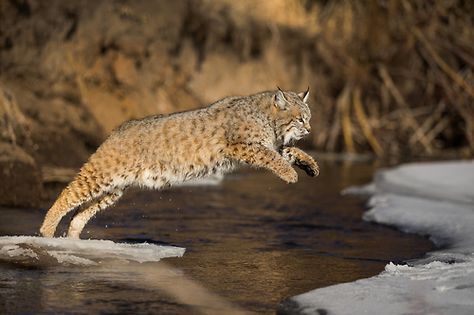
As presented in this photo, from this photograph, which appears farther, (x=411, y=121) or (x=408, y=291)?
(x=411, y=121)

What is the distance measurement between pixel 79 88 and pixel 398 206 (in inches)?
238

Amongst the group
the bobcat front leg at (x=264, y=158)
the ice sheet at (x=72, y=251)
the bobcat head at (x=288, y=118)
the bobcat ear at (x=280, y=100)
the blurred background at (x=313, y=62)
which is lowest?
the ice sheet at (x=72, y=251)

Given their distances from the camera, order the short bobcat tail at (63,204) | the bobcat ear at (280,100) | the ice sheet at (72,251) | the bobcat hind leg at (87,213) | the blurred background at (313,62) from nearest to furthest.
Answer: the ice sheet at (72,251), the short bobcat tail at (63,204), the bobcat hind leg at (87,213), the bobcat ear at (280,100), the blurred background at (313,62)

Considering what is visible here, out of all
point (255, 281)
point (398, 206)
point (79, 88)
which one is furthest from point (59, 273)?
point (79, 88)

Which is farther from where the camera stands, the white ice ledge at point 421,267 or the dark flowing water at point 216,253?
the dark flowing water at point 216,253

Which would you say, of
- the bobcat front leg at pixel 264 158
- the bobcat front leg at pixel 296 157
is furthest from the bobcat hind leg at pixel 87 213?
the bobcat front leg at pixel 296 157

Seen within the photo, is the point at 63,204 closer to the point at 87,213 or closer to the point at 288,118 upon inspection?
the point at 87,213

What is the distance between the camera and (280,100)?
7949 millimetres

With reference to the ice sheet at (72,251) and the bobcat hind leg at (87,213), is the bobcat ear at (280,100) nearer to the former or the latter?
the bobcat hind leg at (87,213)

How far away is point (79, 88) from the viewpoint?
14.1 m

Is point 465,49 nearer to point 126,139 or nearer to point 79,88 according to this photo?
point 79,88

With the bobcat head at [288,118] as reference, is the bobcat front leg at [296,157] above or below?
below

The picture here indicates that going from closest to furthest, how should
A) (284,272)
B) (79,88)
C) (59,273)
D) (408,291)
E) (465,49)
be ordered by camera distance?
(408,291) < (59,273) < (284,272) < (79,88) < (465,49)

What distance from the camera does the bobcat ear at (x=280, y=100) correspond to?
7.94 meters
